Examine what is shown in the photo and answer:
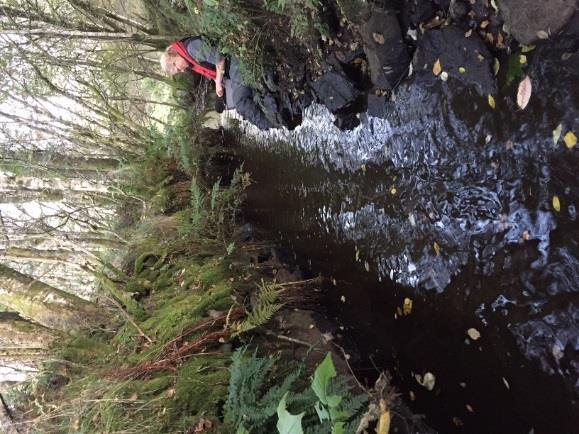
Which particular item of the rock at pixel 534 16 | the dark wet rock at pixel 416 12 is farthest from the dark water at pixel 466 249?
the dark wet rock at pixel 416 12

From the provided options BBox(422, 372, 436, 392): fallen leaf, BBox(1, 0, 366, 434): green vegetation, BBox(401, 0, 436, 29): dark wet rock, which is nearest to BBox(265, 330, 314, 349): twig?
BBox(1, 0, 366, 434): green vegetation

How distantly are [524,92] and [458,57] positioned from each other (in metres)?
0.57

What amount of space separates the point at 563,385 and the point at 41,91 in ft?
27.9

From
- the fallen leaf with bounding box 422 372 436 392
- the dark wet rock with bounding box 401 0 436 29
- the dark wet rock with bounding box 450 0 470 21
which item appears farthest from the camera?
the fallen leaf with bounding box 422 372 436 392

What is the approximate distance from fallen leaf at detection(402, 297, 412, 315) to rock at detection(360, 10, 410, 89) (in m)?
1.75

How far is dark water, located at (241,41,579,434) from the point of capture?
280 centimetres

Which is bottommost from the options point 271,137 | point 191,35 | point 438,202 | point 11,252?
point 438,202

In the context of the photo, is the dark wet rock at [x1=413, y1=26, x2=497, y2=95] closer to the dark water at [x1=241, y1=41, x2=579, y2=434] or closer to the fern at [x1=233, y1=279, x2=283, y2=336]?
the dark water at [x1=241, y1=41, x2=579, y2=434]

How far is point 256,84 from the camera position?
575 centimetres

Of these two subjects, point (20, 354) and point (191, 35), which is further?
point (191, 35)

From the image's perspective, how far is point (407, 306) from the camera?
396 centimetres

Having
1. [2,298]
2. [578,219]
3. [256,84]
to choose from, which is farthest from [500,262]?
[2,298]

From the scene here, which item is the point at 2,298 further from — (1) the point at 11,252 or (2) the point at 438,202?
(2) the point at 438,202

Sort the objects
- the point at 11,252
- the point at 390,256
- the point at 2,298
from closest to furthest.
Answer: the point at 390,256 < the point at 2,298 < the point at 11,252
